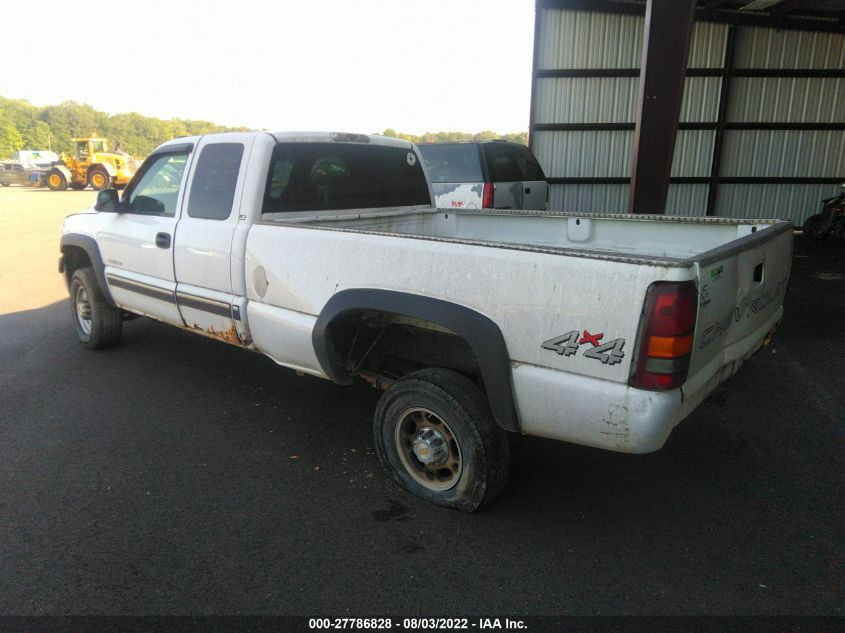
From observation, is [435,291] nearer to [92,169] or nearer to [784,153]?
[784,153]

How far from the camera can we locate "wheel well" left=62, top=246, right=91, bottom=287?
18.5ft

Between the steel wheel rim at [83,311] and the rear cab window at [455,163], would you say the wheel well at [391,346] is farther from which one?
the rear cab window at [455,163]

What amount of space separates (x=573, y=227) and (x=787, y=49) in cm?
1218

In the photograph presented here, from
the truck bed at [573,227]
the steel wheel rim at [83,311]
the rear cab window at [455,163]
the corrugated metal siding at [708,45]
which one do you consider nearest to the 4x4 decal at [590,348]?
the truck bed at [573,227]

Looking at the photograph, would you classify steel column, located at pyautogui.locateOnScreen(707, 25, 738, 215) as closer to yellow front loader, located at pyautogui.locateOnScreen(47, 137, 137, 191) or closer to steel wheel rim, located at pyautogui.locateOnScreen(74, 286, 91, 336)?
steel wheel rim, located at pyautogui.locateOnScreen(74, 286, 91, 336)

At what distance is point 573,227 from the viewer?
4.49 metres

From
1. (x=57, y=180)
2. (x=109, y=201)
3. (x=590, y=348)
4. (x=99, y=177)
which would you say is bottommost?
(x=57, y=180)

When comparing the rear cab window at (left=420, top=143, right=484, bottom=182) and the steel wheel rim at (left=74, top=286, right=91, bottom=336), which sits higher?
the rear cab window at (left=420, top=143, right=484, bottom=182)

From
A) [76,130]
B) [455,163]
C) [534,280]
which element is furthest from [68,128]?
[534,280]

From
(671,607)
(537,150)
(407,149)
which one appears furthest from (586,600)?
(537,150)

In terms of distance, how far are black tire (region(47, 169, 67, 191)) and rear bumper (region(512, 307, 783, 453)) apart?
33.8 metres

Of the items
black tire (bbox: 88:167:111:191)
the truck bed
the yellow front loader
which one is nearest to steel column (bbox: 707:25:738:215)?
the truck bed

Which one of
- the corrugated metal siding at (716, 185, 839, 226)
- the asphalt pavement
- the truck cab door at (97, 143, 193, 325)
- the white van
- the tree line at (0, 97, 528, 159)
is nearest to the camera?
the asphalt pavement

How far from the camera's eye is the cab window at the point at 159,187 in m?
4.53
